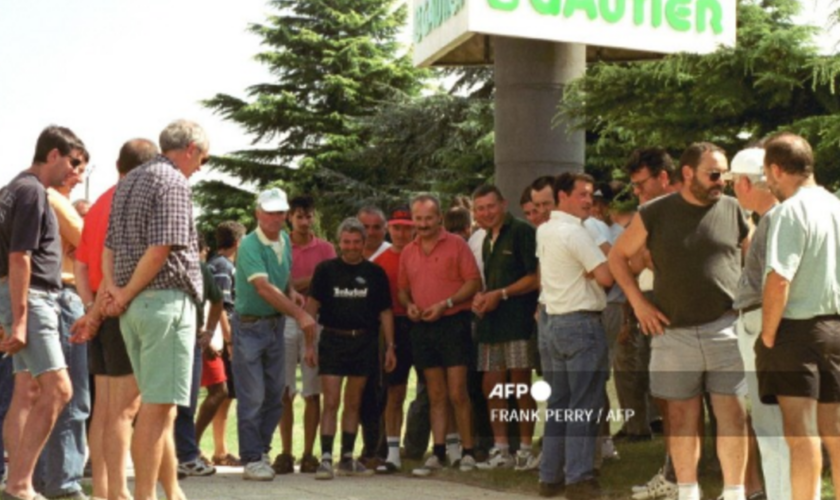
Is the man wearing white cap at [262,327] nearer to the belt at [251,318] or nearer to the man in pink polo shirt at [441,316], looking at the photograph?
the belt at [251,318]

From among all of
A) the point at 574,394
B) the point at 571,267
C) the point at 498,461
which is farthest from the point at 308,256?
the point at 574,394

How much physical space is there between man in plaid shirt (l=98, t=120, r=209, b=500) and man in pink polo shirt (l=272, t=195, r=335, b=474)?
373cm

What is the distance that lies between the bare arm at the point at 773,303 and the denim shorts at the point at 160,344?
2.79 metres

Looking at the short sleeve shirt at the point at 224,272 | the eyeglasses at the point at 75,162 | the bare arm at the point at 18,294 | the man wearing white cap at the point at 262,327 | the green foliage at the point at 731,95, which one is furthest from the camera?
the short sleeve shirt at the point at 224,272

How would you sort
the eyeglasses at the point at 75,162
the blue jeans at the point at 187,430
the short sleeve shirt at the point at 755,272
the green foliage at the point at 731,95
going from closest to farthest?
the short sleeve shirt at the point at 755,272, the eyeglasses at the point at 75,162, the green foliage at the point at 731,95, the blue jeans at the point at 187,430

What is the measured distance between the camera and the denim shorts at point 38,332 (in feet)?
26.9

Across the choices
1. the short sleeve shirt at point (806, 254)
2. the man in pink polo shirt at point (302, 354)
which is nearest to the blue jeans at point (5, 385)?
the man in pink polo shirt at point (302, 354)

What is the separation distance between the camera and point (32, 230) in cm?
811

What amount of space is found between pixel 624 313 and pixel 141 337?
4586 millimetres

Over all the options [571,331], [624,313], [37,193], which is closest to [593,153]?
[624,313]

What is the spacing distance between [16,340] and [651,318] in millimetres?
3486

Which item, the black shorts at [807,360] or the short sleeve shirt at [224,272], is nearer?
the black shorts at [807,360]

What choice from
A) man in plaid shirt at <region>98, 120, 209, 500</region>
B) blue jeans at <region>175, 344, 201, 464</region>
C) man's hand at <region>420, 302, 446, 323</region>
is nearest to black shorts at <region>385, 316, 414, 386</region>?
man's hand at <region>420, 302, 446, 323</region>

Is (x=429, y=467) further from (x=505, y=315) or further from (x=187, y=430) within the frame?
(x=187, y=430)
